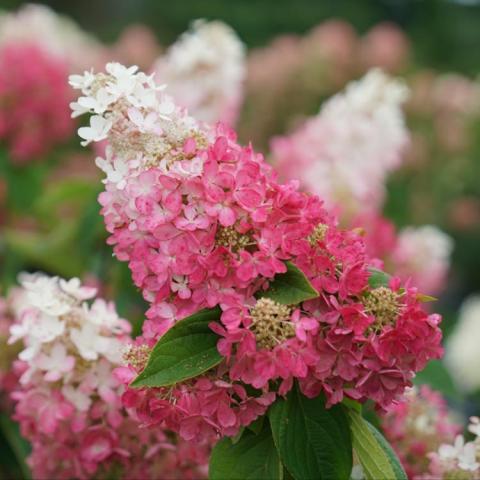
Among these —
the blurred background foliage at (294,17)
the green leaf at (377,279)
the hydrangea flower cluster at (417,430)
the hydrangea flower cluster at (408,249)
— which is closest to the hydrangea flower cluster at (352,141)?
the hydrangea flower cluster at (408,249)

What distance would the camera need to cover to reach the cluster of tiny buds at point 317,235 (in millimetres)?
833

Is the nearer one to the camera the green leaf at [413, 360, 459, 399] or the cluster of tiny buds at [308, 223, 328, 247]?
the cluster of tiny buds at [308, 223, 328, 247]

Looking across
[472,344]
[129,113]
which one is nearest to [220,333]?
[129,113]

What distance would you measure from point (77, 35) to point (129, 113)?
2.81 m

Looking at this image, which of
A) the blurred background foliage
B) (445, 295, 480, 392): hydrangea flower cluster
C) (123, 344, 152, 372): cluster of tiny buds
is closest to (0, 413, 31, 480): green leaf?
(123, 344, 152, 372): cluster of tiny buds

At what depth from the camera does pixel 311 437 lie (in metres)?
0.83

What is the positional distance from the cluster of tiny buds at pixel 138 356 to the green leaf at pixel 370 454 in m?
0.19

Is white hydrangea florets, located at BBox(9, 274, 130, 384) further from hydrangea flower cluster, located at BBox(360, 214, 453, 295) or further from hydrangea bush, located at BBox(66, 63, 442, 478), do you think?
hydrangea flower cluster, located at BBox(360, 214, 453, 295)

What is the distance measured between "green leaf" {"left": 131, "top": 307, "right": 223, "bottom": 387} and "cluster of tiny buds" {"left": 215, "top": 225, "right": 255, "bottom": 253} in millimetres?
60

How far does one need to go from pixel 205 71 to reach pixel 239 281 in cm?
111

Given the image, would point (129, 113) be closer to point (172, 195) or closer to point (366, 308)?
point (172, 195)

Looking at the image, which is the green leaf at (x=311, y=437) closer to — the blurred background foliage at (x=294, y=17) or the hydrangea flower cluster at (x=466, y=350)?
the hydrangea flower cluster at (x=466, y=350)

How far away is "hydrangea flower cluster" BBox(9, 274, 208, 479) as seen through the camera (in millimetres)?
997

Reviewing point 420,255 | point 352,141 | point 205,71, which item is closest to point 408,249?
point 420,255
